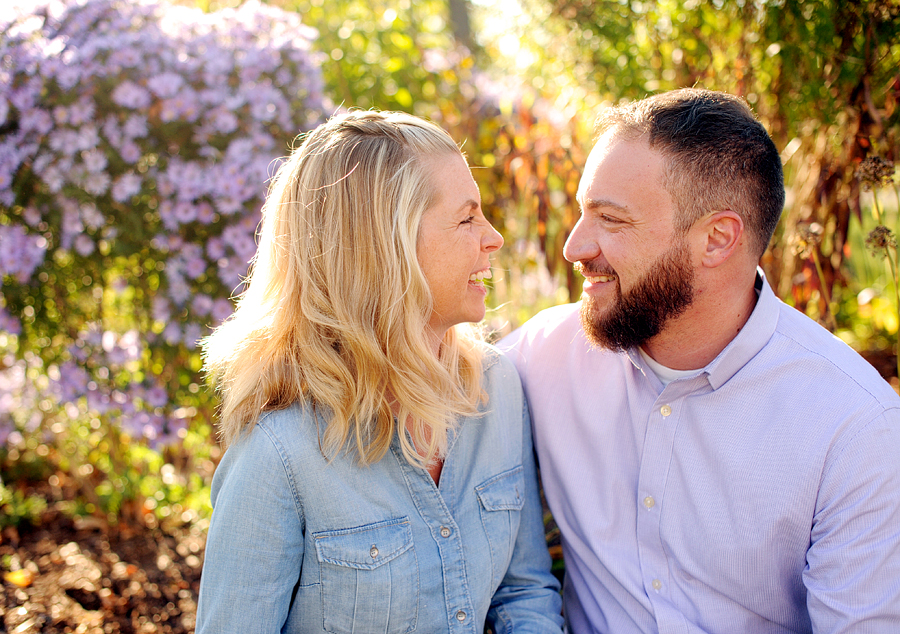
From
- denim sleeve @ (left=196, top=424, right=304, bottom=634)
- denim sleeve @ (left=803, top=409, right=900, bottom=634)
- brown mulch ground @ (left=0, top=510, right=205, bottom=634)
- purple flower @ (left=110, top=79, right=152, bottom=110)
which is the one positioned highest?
purple flower @ (left=110, top=79, right=152, bottom=110)

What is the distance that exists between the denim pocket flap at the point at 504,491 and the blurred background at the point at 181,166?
30.3 inches

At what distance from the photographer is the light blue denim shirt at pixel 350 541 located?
1423 mm

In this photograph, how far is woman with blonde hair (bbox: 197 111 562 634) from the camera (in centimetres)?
146

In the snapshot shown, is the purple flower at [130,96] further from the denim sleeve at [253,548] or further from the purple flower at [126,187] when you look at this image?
the denim sleeve at [253,548]

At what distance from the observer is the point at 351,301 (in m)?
1.62

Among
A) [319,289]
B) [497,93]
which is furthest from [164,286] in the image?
[497,93]

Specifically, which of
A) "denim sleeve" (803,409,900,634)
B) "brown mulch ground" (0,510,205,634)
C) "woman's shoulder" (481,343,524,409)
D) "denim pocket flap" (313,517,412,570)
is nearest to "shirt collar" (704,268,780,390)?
"denim sleeve" (803,409,900,634)

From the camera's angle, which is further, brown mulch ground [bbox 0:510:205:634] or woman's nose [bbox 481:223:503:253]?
brown mulch ground [bbox 0:510:205:634]

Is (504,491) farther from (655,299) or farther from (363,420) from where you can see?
(655,299)

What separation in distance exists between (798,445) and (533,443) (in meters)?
0.77

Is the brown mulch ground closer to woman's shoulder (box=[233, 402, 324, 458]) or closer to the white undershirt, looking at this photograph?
woman's shoulder (box=[233, 402, 324, 458])

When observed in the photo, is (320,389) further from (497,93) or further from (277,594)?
(497,93)

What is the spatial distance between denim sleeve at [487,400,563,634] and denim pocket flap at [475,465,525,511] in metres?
0.06

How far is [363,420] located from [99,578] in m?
1.79
